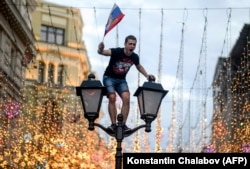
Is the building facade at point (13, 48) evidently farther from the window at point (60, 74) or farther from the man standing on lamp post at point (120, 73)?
the man standing on lamp post at point (120, 73)

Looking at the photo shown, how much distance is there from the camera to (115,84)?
930 centimetres

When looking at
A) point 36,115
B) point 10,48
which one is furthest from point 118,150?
point 36,115

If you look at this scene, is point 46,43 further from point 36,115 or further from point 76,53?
point 36,115

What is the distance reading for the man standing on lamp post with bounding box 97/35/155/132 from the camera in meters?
9.20

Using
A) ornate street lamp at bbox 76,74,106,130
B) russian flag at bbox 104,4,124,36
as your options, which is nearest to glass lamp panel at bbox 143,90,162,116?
ornate street lamp at bbox 76,74,106,130

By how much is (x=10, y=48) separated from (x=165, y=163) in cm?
2790

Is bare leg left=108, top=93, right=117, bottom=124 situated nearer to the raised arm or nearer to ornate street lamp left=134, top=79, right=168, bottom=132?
ornate street lamp left=134, top=79, right=168, bottom=132

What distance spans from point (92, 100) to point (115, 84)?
0.45 meters

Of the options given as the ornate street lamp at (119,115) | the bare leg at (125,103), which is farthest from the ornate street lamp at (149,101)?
the bare leg at (125,103)

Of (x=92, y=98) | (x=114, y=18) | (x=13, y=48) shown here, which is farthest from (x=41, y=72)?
(x=92, y=98)

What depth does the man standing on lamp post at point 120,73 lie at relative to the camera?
30.2 feet

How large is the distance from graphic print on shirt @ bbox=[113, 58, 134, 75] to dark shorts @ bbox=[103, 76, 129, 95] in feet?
0.43

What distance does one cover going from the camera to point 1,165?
27625 mm

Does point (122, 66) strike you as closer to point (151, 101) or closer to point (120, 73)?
point (120, 73)
